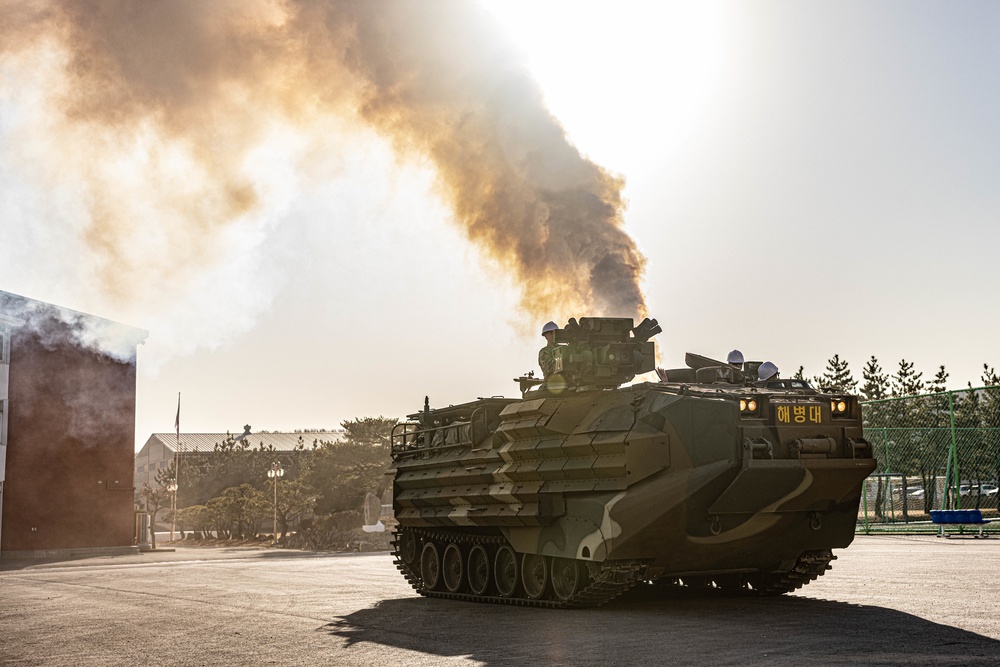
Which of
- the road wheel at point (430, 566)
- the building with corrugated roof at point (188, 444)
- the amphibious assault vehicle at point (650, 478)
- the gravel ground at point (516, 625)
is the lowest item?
the gravel ground at point (516, 625)

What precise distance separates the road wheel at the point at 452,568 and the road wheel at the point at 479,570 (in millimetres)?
346

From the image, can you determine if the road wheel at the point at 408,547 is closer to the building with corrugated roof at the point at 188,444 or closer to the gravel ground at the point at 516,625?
the gravel ground at the point at 516,625

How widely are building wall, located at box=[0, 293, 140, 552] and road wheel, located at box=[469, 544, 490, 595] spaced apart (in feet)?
90.7

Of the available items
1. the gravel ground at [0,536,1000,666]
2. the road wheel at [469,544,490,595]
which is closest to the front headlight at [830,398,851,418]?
the gravel ground at [0,536,1000,666]

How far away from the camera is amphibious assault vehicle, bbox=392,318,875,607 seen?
15.2 meters

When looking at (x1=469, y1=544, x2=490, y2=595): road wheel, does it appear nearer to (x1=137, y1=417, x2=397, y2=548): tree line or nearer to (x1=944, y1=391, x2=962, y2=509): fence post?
(x1=944, y1=391, x2=962, y2=509): fence post

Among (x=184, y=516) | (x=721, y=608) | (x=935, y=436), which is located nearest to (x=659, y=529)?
(x=721, y=608)

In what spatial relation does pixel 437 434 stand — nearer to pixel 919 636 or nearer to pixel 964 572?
pixel 964 572

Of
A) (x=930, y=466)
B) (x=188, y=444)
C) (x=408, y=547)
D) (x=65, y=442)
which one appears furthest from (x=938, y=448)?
(x=188, y=444)

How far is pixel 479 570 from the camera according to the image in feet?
61.2

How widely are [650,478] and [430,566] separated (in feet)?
21.7

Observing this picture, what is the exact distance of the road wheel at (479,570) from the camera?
18391 mm

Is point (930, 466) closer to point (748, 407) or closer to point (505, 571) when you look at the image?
point (505, 571)

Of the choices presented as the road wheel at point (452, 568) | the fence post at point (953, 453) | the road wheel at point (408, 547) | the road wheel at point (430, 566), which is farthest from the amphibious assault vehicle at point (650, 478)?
the fence post at point (953, 453)
